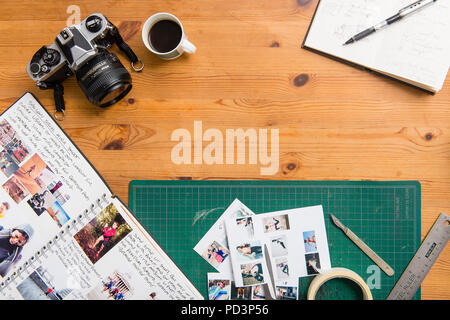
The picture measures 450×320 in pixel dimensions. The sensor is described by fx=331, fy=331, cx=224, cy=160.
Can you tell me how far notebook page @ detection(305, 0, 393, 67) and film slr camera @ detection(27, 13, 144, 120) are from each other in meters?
0.57

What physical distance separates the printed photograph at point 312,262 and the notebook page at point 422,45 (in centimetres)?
58

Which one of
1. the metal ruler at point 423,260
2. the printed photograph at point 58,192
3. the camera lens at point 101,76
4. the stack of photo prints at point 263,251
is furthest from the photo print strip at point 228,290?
the camera lens at point 101,76

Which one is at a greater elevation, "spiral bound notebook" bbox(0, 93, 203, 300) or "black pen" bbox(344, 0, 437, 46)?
"black pen" bbox(344, 0, 437, 46)

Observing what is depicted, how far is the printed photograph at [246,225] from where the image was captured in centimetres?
99

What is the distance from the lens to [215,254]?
0.99 m

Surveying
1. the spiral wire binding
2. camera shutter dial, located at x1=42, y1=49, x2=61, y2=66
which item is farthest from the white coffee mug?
the spiral wire binding

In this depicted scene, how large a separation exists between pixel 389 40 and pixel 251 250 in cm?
74

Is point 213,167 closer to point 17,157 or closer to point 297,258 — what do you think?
point 297,258

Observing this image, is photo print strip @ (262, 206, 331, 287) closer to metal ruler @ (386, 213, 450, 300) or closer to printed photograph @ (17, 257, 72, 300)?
metal ruler @ (386, 213, 450, 300)

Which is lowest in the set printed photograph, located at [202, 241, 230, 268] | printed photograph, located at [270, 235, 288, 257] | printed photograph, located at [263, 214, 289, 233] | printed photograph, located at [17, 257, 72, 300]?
printed photograph, located at [17, 257, 72, 300]

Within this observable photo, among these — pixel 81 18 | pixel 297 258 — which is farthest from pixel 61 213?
pixel 297 258

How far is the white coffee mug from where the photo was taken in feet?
3.08

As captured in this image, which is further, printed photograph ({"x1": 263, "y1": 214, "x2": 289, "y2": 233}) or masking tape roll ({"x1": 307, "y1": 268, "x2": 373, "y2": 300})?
printed photograph ({"x1": 263, "y1": 214, "x2": 289, "y2": 233})
